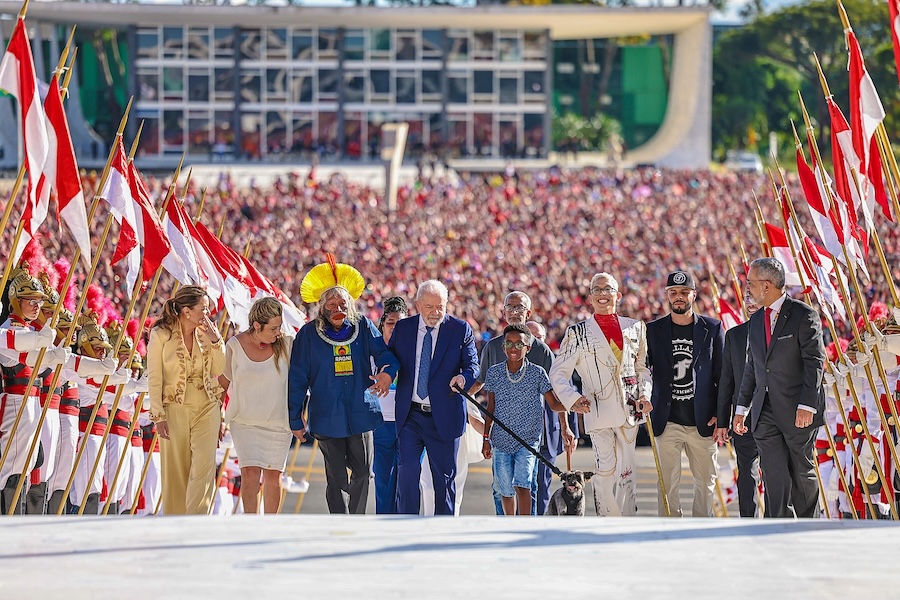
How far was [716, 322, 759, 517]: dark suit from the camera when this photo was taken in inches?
392

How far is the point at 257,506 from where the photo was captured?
9.84 m

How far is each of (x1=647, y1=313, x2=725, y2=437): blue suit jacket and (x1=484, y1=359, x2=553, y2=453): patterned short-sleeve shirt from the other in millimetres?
683

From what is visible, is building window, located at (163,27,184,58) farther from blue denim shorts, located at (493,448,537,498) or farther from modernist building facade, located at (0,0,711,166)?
blue denim shorts, located at (493,448,537,498)

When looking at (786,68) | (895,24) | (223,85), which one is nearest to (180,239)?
(895,24)

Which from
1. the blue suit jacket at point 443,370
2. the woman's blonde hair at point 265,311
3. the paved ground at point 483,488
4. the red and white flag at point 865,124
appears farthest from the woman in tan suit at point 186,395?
the paved ground at point 483,488

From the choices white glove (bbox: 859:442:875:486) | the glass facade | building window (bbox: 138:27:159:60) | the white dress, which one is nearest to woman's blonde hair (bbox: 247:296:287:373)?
the white dress

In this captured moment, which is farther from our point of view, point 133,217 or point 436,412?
point 133,217

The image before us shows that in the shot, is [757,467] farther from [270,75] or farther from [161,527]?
[270,75]

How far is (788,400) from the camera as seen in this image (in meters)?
9.57

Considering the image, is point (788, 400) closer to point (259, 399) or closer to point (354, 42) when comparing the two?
point (259, 399)

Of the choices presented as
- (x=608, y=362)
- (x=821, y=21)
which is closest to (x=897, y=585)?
(x=608, y=362)

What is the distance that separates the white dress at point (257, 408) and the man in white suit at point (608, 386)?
169 centimetres

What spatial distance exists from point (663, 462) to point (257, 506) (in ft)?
8.42

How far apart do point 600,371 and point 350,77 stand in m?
60.3
